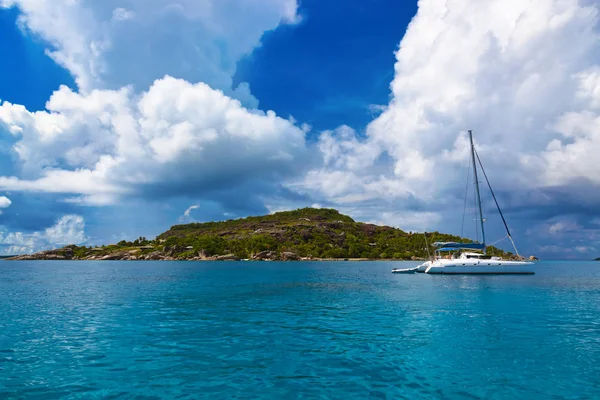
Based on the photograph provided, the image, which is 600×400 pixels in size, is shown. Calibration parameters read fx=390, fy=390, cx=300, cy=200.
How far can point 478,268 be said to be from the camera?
10288 centimetres

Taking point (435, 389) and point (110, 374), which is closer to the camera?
point (435, 389)

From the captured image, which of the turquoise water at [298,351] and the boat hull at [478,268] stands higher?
the boat hull at [478,268]

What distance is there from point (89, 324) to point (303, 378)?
25.1 meters

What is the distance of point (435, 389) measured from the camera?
19.0 metres

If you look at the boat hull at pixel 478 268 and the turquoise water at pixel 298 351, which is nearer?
the turquoise water at pixel 298 351

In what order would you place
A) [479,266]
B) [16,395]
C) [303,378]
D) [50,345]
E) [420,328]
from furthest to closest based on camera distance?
[479,266]
[420,328]
[50,345]
[303,378]
[16,395]

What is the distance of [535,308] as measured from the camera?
156ft

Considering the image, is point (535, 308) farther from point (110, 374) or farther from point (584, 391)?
point (110, 374)

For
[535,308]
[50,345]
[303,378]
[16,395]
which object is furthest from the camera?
[535,308]

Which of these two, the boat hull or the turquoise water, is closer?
the turquoise water

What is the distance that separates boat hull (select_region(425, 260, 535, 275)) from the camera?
102 meters

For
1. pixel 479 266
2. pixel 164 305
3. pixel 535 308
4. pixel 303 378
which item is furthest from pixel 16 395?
pixel 479 266

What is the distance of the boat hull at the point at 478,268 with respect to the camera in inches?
4035

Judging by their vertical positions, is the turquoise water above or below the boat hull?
below
